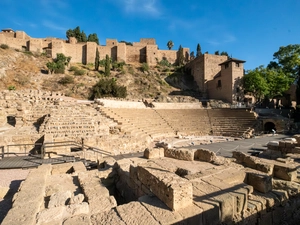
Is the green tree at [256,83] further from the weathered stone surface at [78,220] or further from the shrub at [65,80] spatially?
the shrub at [65,80]

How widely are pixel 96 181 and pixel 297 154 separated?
844 centimetres

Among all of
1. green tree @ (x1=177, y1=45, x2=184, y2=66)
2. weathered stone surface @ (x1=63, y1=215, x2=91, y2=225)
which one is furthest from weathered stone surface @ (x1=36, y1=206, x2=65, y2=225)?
green tree @ (x1=177, y1=45, x2=184, y2=66)

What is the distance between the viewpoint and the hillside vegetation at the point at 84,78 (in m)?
28.3

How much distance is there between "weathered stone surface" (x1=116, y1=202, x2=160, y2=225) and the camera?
8.03ft

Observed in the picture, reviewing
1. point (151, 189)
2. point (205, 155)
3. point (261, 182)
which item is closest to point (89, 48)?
point (205, 155)

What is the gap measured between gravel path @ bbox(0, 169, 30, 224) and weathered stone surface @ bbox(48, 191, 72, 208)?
1.16m

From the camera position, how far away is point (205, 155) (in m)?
6.07

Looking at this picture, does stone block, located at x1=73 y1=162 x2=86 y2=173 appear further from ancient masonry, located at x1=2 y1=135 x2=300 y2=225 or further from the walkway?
the walkway

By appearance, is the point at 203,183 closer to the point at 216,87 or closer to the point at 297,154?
the point at 297,154

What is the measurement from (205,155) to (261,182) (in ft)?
8.02

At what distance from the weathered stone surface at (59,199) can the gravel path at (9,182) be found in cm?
116

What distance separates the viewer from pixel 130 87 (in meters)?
35.2

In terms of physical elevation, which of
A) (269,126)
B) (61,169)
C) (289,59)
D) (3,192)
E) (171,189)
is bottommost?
(3,192)

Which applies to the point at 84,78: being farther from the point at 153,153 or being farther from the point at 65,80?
the point at 153,153
